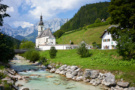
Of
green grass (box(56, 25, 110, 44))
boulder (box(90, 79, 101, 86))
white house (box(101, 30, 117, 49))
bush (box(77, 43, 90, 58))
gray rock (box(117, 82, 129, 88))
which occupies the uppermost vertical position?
green grass (box(56, 25, 110, 44))

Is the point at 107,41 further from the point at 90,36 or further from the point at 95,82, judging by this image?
the point at 90,36

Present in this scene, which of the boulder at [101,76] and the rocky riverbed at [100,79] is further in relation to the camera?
the boulder at [101,76]

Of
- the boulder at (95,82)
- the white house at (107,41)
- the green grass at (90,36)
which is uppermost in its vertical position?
the green grass at (90,36)

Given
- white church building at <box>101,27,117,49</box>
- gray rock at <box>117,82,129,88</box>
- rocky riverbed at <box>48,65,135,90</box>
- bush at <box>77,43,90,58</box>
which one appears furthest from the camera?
white church building at <box>101,27,117,49</box>

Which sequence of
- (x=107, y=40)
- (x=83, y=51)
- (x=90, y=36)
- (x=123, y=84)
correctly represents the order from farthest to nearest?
(x=90, y=36) → (x=107, y=40) → (x=83, y=51) → (x=123, y=84)

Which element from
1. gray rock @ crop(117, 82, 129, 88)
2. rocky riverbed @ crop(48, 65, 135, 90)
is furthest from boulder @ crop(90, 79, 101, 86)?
gray rock @ crop(117, 82, 129, 88)

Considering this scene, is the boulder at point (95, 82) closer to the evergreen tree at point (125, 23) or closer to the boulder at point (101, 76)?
the boulder at point (101, 76)

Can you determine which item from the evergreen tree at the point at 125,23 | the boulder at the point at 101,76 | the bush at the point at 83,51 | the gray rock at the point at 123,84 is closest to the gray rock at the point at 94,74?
the boulder at the point at 101,76

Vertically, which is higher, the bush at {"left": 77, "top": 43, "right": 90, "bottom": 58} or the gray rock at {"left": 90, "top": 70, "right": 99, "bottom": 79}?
the bush at {"left": 77, "top": 43, "right": 90, "bottom": 58}

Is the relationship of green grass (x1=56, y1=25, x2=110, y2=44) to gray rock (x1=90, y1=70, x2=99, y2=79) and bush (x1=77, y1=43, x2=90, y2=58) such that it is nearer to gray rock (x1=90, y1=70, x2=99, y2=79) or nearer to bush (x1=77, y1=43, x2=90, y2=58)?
bush (x1=77, y1=43, x2=90, y2=58)

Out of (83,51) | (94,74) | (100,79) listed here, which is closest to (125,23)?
(83,51)

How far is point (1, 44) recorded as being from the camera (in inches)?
923

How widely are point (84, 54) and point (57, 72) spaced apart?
10776mm

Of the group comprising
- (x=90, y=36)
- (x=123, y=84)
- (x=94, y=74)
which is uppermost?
(x=90, y=36)
